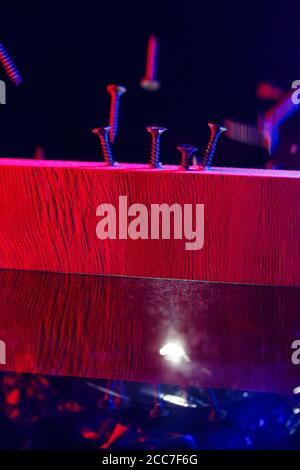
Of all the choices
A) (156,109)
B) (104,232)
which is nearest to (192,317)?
(104,232)

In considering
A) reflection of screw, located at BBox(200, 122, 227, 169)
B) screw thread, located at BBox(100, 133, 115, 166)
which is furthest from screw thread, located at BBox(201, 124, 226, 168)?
screw thread, located at BBox(100, 133, 115, 166)

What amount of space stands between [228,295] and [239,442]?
440 millimetres

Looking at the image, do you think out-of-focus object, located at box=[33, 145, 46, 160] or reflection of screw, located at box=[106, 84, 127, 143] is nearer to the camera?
reflection of screw, located at box=[106, 84, 127, 143]

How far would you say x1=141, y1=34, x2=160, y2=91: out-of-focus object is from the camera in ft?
4.34

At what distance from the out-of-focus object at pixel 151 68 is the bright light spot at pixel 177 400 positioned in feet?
3.13

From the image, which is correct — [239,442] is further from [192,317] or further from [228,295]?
[228,295]

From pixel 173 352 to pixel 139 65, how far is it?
2.90ft

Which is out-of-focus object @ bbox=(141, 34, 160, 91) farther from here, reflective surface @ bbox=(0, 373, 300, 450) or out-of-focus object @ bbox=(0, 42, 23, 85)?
reflective surface @ bbox=(0, 373, 300, 450)

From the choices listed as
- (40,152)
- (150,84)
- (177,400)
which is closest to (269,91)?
(150,84)

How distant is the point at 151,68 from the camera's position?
1.34m

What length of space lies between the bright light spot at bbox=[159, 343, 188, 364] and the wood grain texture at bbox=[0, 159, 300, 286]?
314 mm

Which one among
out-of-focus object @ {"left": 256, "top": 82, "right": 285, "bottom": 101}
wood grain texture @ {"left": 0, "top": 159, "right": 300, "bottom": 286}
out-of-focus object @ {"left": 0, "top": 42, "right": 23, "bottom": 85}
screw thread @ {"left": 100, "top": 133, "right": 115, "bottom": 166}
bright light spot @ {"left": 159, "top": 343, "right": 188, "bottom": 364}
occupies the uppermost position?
out-of-focus object @ {"left": 0, "top": 42, "right": 23, "bottom": 85}

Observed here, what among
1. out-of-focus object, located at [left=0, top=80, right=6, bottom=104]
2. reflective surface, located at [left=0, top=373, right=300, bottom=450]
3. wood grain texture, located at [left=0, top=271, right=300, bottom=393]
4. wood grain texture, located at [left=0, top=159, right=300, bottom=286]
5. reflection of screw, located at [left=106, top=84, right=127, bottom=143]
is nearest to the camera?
reflective surface, located at [left=0, top=373, right=300, bottom=450]

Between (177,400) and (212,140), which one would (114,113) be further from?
(177,400)
